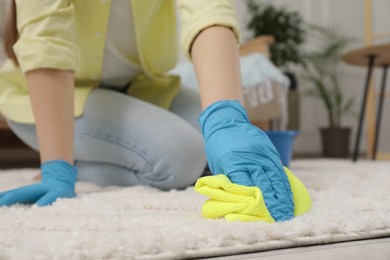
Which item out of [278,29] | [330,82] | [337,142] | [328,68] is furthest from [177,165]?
[330,82]

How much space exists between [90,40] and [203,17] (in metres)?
0.41

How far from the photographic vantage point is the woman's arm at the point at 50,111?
786mm

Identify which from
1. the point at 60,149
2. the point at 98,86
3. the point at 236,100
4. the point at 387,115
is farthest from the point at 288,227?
the point at 387,115

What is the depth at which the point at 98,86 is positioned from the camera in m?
1.17

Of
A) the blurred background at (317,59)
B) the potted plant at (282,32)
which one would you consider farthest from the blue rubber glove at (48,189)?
the potted plant at (282,32)

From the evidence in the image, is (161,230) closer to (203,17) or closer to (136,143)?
(203,17)

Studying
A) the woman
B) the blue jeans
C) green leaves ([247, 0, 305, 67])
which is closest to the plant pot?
green leaves ([247, 0, 305, 67])

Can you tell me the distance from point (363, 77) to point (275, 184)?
132 inches

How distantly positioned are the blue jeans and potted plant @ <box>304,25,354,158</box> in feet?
7.56

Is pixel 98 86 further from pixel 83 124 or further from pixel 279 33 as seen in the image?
pixel 279 33

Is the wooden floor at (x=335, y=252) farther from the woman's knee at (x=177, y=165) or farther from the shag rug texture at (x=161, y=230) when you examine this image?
the woman's knee at (x=177, y=165)

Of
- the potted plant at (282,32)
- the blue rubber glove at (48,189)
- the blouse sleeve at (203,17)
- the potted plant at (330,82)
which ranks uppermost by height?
the blouse sleeve at (203,17)

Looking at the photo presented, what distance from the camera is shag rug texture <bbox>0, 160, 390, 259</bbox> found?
41cm

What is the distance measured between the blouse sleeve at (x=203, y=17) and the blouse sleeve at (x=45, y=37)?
206 mm
